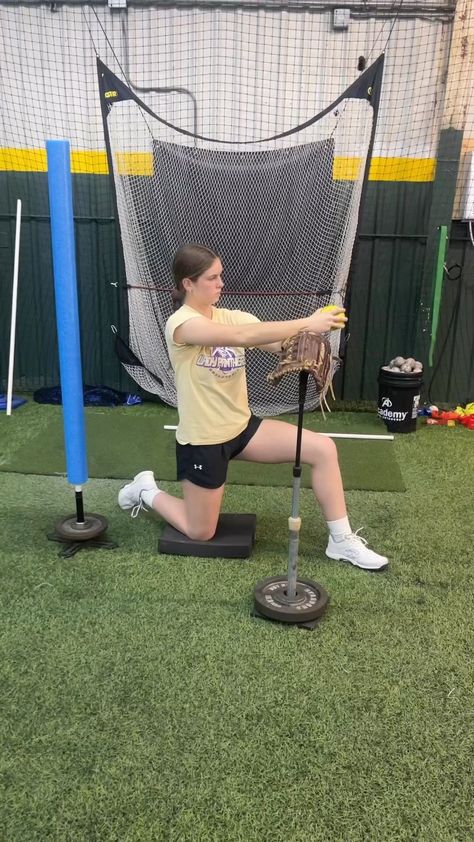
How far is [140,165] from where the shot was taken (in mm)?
4223

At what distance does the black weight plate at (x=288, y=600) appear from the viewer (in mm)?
2217

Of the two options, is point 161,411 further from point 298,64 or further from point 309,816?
point 309,816

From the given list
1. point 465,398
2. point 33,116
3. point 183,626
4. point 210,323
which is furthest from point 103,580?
point 33,116

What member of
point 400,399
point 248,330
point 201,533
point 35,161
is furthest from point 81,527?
point 35,161

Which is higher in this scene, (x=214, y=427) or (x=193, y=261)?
(x=193, y=261)

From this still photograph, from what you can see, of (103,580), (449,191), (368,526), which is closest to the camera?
(103,580)

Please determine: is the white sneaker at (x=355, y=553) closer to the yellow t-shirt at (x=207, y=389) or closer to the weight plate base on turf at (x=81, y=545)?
the yellow t-shirt at (x=207, y=389)

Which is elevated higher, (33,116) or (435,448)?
(33,116)

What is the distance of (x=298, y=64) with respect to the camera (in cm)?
480

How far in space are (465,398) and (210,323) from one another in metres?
3.40

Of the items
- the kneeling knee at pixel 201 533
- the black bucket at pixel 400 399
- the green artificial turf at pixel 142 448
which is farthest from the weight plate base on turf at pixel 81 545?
the black bucket at pixel 400 399

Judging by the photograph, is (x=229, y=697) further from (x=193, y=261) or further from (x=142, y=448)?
(x=142, y=448)

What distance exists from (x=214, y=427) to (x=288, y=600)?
730 mm

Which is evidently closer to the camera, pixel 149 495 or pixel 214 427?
pixel 214 427
